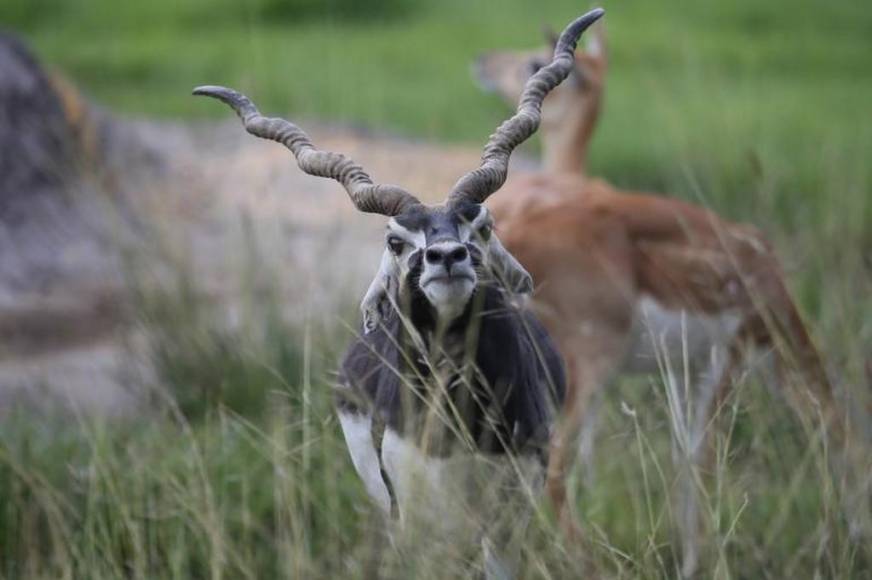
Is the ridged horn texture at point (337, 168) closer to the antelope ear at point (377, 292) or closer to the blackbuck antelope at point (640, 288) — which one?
the antelope ear at point (377, 292)

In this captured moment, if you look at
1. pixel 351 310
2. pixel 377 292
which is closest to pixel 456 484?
pixel 377 292

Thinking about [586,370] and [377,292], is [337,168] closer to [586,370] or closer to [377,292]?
[377,292]

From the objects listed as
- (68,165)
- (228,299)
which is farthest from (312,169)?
(68,165)

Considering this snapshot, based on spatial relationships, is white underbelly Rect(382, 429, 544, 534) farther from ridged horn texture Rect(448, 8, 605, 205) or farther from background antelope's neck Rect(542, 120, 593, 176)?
background antelope's neck Rect(542, 120, 593, 176)

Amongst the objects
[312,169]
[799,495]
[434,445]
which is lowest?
[799,495]

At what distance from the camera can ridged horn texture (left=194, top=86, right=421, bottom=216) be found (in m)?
4.31

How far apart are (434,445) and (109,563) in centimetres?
129

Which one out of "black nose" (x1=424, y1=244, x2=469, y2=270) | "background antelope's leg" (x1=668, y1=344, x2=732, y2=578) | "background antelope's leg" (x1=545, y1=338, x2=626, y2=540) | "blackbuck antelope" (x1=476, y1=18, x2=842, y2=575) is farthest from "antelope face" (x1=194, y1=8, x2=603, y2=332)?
"background antelope's leg" (x1=545, y1=338, x2=626, y2=540)

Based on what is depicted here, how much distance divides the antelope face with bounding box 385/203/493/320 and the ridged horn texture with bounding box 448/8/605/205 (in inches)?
2.3

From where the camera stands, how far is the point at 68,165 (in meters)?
9.78

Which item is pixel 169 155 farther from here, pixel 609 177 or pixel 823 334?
pixel 823 334

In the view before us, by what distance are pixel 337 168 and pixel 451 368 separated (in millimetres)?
532

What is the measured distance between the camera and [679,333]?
681 centimetres

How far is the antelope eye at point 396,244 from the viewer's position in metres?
4.23
